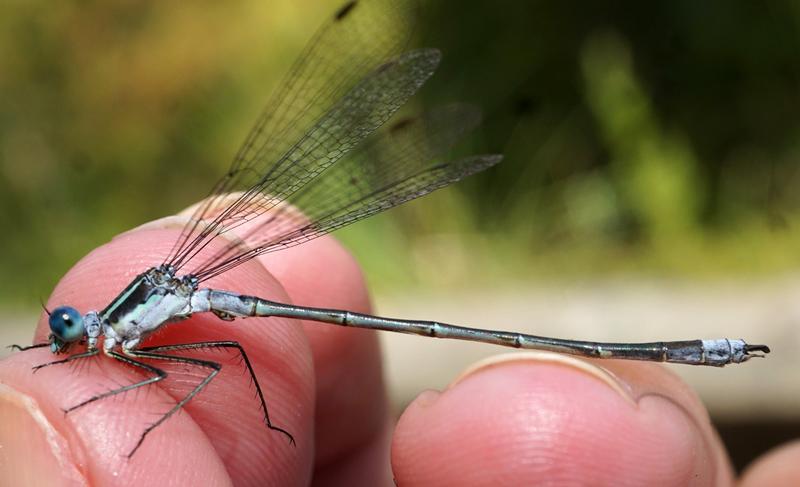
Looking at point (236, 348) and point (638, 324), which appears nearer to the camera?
point (236, 348)

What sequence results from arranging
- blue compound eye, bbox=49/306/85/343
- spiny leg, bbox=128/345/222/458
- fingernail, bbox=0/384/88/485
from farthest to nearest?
blue compound eye, bbox=49/306/85/343 < spiny leg, bbox=128/345/222/458 < fingernail, bbox=0/384/88/485

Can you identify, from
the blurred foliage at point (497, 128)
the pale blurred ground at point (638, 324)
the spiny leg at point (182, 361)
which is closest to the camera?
the spiny leg at point (182, 361)

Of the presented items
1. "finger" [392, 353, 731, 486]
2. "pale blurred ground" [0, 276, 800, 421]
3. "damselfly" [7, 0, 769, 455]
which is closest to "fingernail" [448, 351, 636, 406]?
"finger" [392, 353, 731, 486]

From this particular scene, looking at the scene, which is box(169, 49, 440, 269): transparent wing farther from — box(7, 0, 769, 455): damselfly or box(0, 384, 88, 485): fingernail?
box(0, 384, 88, 485): fingernail

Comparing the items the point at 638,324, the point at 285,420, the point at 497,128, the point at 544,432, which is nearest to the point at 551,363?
the point at 544,432

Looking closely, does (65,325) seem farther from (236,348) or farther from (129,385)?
(236,348)

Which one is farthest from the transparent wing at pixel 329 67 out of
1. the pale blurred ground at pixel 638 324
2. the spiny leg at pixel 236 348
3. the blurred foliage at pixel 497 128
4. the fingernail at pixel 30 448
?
the blurred foliage at pixel 497 128

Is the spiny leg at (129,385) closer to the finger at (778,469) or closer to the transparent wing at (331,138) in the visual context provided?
the transparent wing at (331,138)
